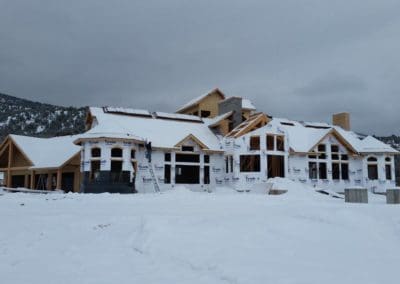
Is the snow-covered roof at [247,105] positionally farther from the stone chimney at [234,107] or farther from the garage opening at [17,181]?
the garage opening at [17,181]

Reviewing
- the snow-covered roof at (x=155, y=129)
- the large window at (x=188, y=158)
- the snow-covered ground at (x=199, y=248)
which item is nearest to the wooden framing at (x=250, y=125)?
the snow-covered roof at (x=155, y=129)

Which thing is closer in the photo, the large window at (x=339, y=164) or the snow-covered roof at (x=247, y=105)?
the large window at (x=339, y=164)

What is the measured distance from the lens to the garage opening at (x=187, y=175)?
115 ft

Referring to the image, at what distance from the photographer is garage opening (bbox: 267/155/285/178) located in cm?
3416

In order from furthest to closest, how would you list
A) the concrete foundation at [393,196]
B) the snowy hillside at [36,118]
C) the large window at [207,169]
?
1. the snowy hillside at [36,118]
2. the large window at [207,169]
3. the concrete foundation at [393,196]

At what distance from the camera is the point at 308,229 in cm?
1084

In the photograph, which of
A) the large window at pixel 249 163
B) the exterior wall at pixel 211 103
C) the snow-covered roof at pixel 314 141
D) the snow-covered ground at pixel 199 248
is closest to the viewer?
the snow-covered ground at pixel 199 248

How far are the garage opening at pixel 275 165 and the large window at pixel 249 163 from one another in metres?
1.09

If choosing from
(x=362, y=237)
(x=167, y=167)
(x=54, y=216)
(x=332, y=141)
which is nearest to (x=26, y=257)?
(x=54, y=216)

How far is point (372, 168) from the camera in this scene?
127 feet

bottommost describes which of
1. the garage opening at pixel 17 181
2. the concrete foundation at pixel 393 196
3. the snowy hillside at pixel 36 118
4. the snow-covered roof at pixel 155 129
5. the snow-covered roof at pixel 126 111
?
the concrete foundation at pixel 393 196

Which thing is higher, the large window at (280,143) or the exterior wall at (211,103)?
the exterior wall at (211,103)

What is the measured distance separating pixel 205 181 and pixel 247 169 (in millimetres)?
3478

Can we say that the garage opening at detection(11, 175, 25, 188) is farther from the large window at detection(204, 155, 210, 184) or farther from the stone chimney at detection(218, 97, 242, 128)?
the stone chimney at detection(218, 97, 242, 128)
